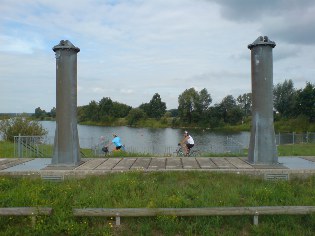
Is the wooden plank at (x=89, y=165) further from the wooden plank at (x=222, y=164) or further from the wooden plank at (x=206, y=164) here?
the wooden plank at (x=222, y=164)

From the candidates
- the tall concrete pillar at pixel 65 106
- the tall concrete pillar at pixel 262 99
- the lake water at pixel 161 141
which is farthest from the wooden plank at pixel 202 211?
the lake water at pixel 161 141

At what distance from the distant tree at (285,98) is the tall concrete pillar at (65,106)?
6244 cm

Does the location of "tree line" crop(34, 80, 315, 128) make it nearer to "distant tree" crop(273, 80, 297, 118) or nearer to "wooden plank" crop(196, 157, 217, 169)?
"distant tree" crop(273, 80, 297, 118)

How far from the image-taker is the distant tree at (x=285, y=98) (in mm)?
71125

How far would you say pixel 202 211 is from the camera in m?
7.52

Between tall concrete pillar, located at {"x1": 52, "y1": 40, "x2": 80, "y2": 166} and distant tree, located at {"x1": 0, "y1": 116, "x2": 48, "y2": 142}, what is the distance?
1995 cm

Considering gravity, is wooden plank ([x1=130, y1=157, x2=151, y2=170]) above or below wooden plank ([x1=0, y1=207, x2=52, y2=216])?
above

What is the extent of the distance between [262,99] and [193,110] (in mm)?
94968

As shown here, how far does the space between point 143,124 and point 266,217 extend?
100 m

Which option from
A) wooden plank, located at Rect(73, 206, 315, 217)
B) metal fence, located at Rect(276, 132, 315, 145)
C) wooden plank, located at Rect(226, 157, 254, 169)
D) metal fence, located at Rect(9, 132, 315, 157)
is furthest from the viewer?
metal fence, located at Rect(276, 132, 315, 145)

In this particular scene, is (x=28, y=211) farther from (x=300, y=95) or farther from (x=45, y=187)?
(x=300, y=95)

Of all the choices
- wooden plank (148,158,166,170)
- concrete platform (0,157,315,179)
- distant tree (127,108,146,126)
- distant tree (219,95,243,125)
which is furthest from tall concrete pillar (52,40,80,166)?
distant tree (127,108,146,126)

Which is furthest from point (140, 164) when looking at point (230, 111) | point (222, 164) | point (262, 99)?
point (230, 111)

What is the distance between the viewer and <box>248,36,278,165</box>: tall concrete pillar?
11.9 meters
